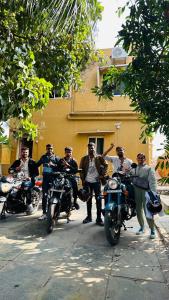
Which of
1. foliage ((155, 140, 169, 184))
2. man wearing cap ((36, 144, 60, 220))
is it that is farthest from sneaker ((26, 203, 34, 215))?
foliage ((155, 140, 169, 184))

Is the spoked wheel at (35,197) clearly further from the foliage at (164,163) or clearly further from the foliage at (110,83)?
the foliage at (164,163)

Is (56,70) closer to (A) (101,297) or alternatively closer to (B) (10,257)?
(B) (10,257)

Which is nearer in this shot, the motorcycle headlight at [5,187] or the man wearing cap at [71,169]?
the motorcycle headlight at [5,187]

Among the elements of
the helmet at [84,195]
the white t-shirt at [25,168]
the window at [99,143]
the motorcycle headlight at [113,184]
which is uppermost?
the window at [99,143]

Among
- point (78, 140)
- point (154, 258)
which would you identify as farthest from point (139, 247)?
point (78, 140)

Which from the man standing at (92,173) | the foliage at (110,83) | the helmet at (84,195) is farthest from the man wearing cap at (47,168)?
the foliage at (110,83)

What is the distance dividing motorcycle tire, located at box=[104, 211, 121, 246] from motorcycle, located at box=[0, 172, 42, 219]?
2467 millimetres

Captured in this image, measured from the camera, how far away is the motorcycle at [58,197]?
5406 millimetres

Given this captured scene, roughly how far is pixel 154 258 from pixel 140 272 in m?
0.66

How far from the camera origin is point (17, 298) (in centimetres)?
290

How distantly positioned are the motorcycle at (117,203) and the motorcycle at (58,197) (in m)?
0.95

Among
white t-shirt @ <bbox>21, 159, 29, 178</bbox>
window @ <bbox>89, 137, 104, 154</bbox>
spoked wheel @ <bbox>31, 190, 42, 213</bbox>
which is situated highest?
window @ <bbox>89, 137, 104, 154</bbox>

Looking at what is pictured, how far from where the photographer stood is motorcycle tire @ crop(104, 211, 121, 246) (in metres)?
4.73

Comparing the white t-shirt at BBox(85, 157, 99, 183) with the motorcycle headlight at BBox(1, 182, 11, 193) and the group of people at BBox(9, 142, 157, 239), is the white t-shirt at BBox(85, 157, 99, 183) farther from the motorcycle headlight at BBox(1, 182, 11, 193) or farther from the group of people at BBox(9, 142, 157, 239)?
the motorcycle headlight at BBox(1, 182, 11, 193)
